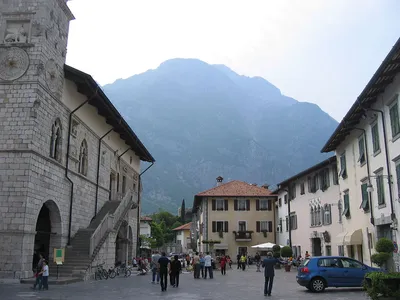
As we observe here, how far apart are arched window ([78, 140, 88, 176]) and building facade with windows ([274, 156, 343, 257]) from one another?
17453 mm

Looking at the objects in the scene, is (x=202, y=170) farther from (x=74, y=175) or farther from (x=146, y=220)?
(x=74, y=175)

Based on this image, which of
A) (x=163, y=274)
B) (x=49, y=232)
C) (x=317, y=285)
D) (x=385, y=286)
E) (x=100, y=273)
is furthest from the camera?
(x=100, y=273)

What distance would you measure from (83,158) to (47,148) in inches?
223

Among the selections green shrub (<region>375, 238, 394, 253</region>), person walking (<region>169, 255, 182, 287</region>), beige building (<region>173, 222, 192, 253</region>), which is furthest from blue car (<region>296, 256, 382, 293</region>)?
beige building (<region>173, 222, 192, 253</region>)

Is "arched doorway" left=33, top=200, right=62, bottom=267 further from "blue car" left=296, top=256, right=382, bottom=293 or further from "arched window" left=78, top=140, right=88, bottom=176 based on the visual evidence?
"blue car" left=296, top=256, right=382, bottom=293

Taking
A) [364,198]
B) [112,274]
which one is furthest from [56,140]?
[364,198]

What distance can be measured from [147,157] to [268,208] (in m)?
20.4

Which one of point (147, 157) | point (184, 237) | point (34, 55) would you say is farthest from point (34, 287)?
point (184, 237)

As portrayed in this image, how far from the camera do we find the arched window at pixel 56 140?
802 inches

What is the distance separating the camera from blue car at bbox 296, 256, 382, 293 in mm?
16531

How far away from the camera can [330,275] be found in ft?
54.4

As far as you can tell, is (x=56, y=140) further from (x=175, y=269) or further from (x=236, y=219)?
(x=236, y=219)

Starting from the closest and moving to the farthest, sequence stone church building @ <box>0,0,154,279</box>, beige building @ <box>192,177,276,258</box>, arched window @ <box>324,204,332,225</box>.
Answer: stone church building @ <box>0,0,154,279</box>
arched window @ <box>324,204,332,225</box>
beige building @ <box>192,177,276,258</box>

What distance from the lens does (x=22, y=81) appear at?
18.6 metres
